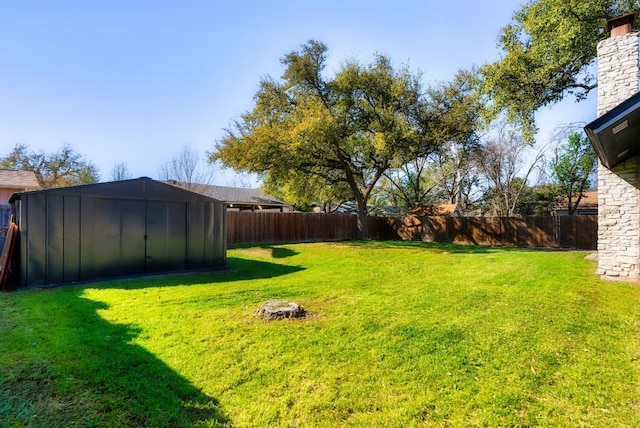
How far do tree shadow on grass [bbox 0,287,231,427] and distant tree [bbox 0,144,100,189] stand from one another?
31.3 metres

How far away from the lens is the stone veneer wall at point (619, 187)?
22.0ft

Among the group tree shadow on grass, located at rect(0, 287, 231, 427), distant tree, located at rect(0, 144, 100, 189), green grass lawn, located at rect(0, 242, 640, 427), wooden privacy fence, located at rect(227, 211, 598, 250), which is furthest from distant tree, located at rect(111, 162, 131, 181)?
tree shadow on grass, located at rect(0, 287, 231, 427)

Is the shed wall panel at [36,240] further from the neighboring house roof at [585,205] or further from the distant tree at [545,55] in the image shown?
the neighboring house roof at [585,205]

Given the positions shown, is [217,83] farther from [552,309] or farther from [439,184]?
[439,184]

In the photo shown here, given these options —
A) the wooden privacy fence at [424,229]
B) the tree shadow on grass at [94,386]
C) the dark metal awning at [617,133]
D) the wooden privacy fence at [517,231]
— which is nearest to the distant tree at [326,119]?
the wooden privacy fence at [424,229]

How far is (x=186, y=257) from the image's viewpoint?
29.7 feet

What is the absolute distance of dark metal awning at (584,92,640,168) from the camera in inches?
180

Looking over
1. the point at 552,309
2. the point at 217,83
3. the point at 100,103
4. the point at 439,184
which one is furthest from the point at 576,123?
the point at 100,103

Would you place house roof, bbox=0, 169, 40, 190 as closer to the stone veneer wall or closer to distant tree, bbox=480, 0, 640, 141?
distant tree, bbox=480, 0, 640, 141

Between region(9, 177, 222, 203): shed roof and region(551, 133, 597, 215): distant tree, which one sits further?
region(551, 133, 597, 215): distant tree

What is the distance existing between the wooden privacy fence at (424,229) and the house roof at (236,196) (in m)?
7.58

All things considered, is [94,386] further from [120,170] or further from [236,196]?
[120,170]

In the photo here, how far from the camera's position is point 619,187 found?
22.9ft

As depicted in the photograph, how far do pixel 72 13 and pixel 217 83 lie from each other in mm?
5644
